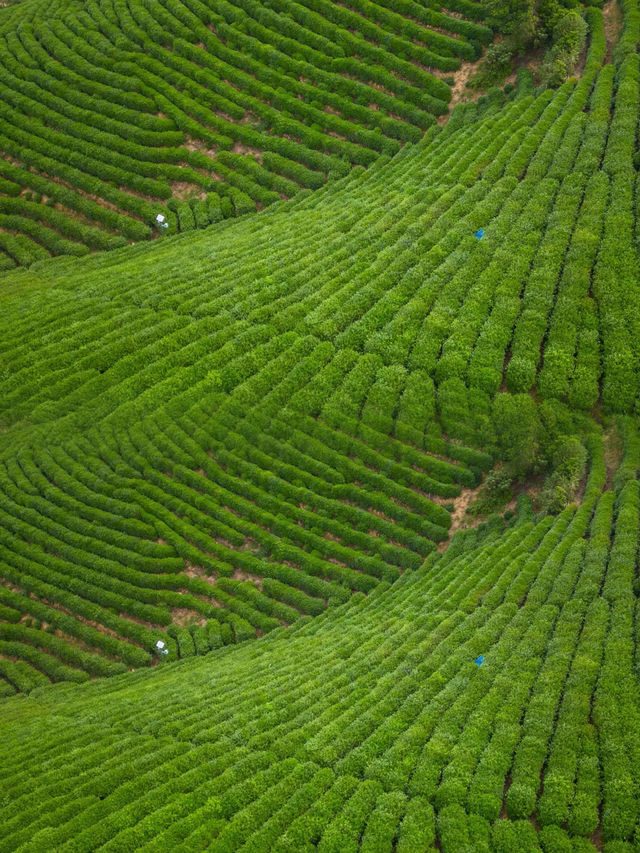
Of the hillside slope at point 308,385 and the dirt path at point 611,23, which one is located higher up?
the dirt path at point 611,23

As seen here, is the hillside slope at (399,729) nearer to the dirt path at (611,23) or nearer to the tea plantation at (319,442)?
the tea plantation at (319,442)

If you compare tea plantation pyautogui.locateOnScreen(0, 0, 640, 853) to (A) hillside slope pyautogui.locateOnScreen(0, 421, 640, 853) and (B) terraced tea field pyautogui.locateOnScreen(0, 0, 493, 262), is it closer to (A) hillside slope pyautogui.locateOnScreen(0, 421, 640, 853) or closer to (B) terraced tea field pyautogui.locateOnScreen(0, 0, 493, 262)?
(A) hillside slope pyautogui.locateOnScreen(0, 421, 640, 853)

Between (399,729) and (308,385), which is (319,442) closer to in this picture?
(308,385)

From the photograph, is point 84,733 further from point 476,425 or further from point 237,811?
point 476,425

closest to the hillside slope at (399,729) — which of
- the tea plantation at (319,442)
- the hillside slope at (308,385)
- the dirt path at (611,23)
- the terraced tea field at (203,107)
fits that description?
the tea plantation at (319,442)

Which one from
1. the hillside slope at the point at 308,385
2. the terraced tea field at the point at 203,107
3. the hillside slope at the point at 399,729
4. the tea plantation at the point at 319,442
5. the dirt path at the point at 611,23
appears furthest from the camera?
the terraced tea field at the point at 203,107

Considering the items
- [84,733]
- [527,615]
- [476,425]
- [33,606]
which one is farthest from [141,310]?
[527,615]

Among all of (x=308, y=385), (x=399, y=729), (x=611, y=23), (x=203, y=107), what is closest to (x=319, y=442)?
(x=308, y=385)

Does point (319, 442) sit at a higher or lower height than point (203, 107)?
lower
